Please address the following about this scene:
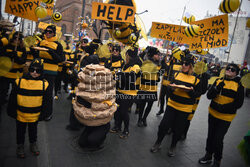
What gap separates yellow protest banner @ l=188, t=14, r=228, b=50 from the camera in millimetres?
3884

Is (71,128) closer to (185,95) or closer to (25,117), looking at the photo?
(25,117)

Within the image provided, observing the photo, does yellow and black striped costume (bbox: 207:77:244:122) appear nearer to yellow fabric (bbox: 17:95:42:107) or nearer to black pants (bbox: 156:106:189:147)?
black pants (bbox: 156:106:189:147)

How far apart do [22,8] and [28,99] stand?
2.43 metres

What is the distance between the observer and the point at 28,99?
2830mm

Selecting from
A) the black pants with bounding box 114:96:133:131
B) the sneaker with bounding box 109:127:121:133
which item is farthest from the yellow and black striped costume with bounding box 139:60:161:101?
the sneaker with bounding box 109:127:121:133

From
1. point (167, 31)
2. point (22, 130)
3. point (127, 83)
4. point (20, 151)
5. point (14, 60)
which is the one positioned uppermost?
point (167, 31)

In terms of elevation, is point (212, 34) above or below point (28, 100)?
above

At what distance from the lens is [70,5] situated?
34969 mm

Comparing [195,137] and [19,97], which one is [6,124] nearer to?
[19,97]

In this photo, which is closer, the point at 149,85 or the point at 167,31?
the point at 149,85

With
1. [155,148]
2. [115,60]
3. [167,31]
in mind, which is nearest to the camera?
[155,148]

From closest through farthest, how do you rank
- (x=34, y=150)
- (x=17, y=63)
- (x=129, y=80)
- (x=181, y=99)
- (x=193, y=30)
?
(x=34, y=150) < (x=181, y=99) < (x=129, y=80) < (x=193, y=30) < (x=17, y=63)

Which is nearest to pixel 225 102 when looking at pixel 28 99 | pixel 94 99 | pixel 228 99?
pixel 228 99

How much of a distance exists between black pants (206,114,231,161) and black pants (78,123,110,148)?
2074 millimetres
